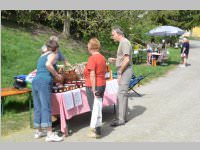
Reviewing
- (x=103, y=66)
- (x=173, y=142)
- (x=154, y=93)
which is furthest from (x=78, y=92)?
(x=154, y=93)

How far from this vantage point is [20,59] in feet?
49.9

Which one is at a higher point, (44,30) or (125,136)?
(44,30)

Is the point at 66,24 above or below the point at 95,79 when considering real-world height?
above

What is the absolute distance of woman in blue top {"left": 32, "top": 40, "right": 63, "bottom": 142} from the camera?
7.33 meters

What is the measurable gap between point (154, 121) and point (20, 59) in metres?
7.36

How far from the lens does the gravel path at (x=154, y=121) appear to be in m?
7.65

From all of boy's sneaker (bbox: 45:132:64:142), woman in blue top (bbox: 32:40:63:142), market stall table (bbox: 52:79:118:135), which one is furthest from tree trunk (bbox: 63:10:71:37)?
boy's sneaker (bbox: 45:132:64:142)

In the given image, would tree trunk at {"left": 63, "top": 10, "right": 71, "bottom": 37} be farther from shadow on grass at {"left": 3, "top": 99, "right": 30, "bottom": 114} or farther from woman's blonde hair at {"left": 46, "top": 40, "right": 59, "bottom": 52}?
woman's blonde hair at {"left": 46, "top": 40, "right": 59, "bottom": 52}

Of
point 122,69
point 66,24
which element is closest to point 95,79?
point 122,69

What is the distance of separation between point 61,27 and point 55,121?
15.8 metres

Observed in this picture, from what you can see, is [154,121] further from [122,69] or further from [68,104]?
[68,104]

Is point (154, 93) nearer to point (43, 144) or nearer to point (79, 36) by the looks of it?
point (43, 144)

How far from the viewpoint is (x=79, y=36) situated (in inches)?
926

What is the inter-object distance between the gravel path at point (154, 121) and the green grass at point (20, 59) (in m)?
0.90
